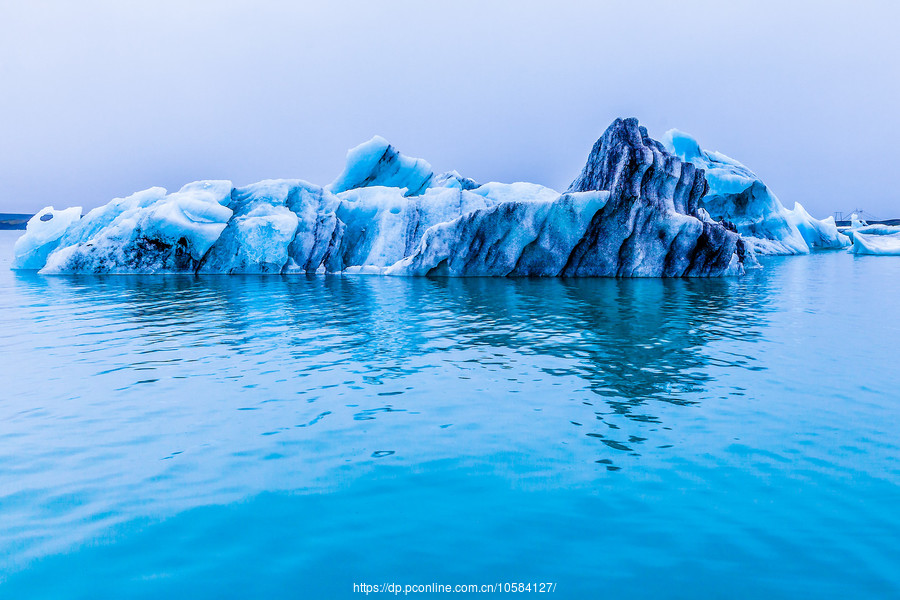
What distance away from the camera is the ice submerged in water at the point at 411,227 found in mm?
27797

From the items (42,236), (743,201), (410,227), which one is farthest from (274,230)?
(743,201)

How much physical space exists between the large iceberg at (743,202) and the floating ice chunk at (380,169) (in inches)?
968

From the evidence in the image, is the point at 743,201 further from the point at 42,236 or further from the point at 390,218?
the point at 42,236

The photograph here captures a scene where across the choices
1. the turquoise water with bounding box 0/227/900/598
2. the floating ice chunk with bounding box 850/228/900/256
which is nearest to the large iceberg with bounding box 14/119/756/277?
the turquoise water with bounding box 0/227/900/598

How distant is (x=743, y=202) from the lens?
61281mm

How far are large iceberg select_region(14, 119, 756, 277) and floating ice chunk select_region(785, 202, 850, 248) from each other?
149ft

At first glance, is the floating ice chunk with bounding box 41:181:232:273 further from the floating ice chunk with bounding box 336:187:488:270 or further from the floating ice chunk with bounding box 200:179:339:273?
the floating ice chunk with bounding box 336:187:488:270

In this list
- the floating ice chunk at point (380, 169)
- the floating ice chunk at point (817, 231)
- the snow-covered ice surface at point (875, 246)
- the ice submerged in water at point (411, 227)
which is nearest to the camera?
the ice submerged in water at point (411, 227)

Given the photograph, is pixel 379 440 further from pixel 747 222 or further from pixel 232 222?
pixel 747 222

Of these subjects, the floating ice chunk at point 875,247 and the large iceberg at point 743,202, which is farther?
the large iceberg at point 743,202

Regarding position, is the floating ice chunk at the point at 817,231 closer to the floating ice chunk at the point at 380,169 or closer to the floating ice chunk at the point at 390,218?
the floating ice chunk at the point at 380,169

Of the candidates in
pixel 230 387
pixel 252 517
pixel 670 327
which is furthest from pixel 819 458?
pixel 670 327

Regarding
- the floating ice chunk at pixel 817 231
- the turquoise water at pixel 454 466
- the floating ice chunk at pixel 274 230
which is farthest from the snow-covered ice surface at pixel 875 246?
the turquoise water at pixel 454 466

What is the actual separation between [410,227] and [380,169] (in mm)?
13119
